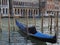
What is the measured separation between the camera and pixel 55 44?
28.2 feet

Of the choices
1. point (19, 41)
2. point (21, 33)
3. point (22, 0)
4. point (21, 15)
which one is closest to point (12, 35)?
point (21, 33)

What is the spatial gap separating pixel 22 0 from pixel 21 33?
7.84 meters

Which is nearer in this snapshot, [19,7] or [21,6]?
[19,7]

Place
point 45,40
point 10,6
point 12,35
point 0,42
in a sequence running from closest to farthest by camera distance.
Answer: point 45,40 < point 0,42 < point 12,35 < point 10,6

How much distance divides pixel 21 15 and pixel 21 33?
6.78m

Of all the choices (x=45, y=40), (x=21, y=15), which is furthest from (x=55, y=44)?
(x=21, y=15)

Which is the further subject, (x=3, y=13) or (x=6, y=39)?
(x=3, y=13)

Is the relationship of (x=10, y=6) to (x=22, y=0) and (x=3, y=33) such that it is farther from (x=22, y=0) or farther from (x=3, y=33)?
(x=3, y=33)

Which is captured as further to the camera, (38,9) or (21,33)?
(38,9)

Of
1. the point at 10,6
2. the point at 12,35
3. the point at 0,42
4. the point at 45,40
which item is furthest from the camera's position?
the point at 10,6

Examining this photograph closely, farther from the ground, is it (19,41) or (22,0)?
(22,0)

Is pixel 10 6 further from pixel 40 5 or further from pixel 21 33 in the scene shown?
pixel 21 33

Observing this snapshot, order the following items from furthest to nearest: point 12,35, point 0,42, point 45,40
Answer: point 12,35 → point 0,42 → point 45,40

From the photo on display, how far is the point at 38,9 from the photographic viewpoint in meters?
17.6
